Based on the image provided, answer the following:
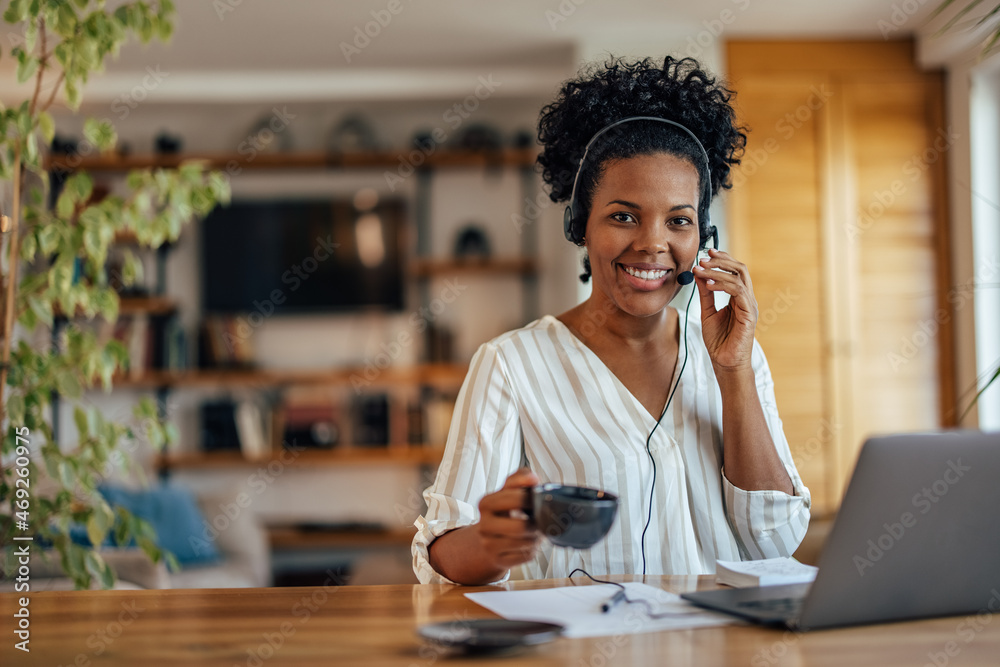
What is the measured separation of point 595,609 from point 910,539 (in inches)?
12.8

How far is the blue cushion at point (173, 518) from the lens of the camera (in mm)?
3523

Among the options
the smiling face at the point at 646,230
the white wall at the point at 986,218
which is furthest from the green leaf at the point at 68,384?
the white wall at the point at 986,218

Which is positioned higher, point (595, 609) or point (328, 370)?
point (328, 370)

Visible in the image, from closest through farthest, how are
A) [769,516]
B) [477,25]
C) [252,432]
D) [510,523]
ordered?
[510,523] < [769,516] < [477,25] < [252,432]

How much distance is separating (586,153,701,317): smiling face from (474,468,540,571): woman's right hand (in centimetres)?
49

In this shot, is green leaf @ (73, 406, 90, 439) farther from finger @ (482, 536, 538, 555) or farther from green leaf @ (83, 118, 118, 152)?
finger @ (482, 536, 538, 555)

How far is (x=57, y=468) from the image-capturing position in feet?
6.01

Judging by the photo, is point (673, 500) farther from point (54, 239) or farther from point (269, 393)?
point (269, 393)

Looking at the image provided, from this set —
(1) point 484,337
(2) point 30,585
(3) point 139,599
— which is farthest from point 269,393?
(3) point 139,599

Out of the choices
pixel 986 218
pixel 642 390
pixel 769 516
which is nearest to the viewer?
pixel 769 516

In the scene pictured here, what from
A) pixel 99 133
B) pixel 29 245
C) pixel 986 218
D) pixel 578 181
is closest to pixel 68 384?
pixel 29 245

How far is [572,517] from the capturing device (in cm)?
87

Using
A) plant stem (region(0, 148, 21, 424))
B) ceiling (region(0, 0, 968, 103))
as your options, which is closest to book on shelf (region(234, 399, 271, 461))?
ceiling (region(0, 0, 968, 103))

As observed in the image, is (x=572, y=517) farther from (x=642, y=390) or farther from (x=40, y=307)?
(x=40, y=307)
